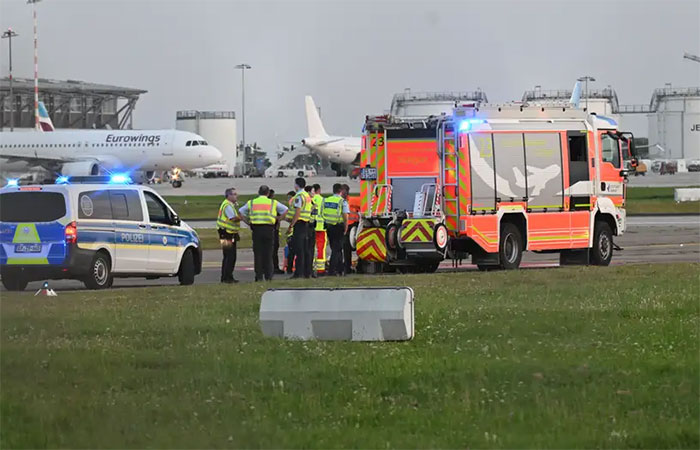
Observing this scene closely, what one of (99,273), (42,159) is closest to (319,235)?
(99,273)

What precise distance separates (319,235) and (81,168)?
48.7 metres

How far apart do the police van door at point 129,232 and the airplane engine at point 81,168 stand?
50126 mm

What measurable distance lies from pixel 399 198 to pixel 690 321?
1209 cm

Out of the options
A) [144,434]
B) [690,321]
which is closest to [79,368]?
[144,434]

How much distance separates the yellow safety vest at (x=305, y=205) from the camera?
23609 mm

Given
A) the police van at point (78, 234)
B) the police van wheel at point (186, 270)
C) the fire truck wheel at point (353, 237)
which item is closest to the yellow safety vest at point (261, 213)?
the police van wheel at point (186, 270)

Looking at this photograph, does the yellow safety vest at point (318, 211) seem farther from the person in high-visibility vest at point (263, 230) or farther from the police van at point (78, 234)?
the police van at point (78, 234)

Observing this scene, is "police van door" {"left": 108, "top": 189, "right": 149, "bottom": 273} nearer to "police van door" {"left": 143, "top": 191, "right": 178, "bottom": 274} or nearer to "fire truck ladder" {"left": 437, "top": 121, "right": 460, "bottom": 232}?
"police van door" {"left": 143, "top": 191, "right": 178, "bottom": 274}

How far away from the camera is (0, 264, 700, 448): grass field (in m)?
8.33

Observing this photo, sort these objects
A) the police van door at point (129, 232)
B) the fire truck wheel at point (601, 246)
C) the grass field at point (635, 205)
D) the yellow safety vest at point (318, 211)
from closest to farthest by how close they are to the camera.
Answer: the police van door at point (129, 232), the yellow safety vest at point (318, 211), the fire truck wheel at point (601, 246), the grass field at point (635, 205)

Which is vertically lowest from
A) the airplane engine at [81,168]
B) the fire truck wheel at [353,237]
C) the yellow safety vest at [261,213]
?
the fire truck wheel at [353,237]

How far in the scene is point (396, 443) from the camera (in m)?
8.10

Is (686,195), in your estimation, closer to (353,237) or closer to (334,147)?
(353,237)

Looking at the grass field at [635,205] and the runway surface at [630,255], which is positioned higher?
the grass field at [635,205]
